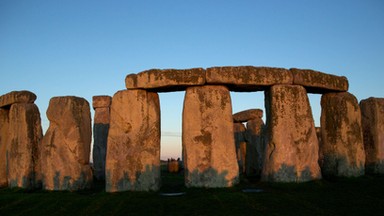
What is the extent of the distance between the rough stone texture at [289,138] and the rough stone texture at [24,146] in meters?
7.84

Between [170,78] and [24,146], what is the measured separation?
5964mm

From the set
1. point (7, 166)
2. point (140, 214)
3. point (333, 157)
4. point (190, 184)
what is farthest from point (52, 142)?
point (333, 157)

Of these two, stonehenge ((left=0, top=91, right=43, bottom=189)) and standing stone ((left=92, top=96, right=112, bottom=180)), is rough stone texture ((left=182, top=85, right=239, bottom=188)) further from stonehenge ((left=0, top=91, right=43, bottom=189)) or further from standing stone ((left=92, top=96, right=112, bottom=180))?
standing stone ((left=92, top=96, right=112, bottom=180))

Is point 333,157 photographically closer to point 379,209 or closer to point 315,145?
point 315,145

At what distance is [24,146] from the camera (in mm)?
14758

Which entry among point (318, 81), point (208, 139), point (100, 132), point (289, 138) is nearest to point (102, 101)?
point (100, 132)

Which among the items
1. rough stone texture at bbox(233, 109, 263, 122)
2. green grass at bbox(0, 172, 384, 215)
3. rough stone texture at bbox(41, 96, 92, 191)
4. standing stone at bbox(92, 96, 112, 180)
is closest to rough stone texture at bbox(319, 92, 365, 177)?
green grass at bbox(0, 172, 384, 215)

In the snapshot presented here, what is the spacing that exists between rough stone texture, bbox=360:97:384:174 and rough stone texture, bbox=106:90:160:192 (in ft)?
28.1

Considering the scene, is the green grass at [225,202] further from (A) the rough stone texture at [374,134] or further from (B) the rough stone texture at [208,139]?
(A) the rough stone texture at [374,134]

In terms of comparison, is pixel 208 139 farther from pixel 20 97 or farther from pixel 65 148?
pixel 20 97

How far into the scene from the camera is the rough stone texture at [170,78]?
1269cm

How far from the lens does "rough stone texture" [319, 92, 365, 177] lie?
1472 cm

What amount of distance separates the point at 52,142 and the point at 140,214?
18.4 ft

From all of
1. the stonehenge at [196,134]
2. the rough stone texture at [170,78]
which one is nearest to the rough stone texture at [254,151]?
the stonehenge at [196,134]
